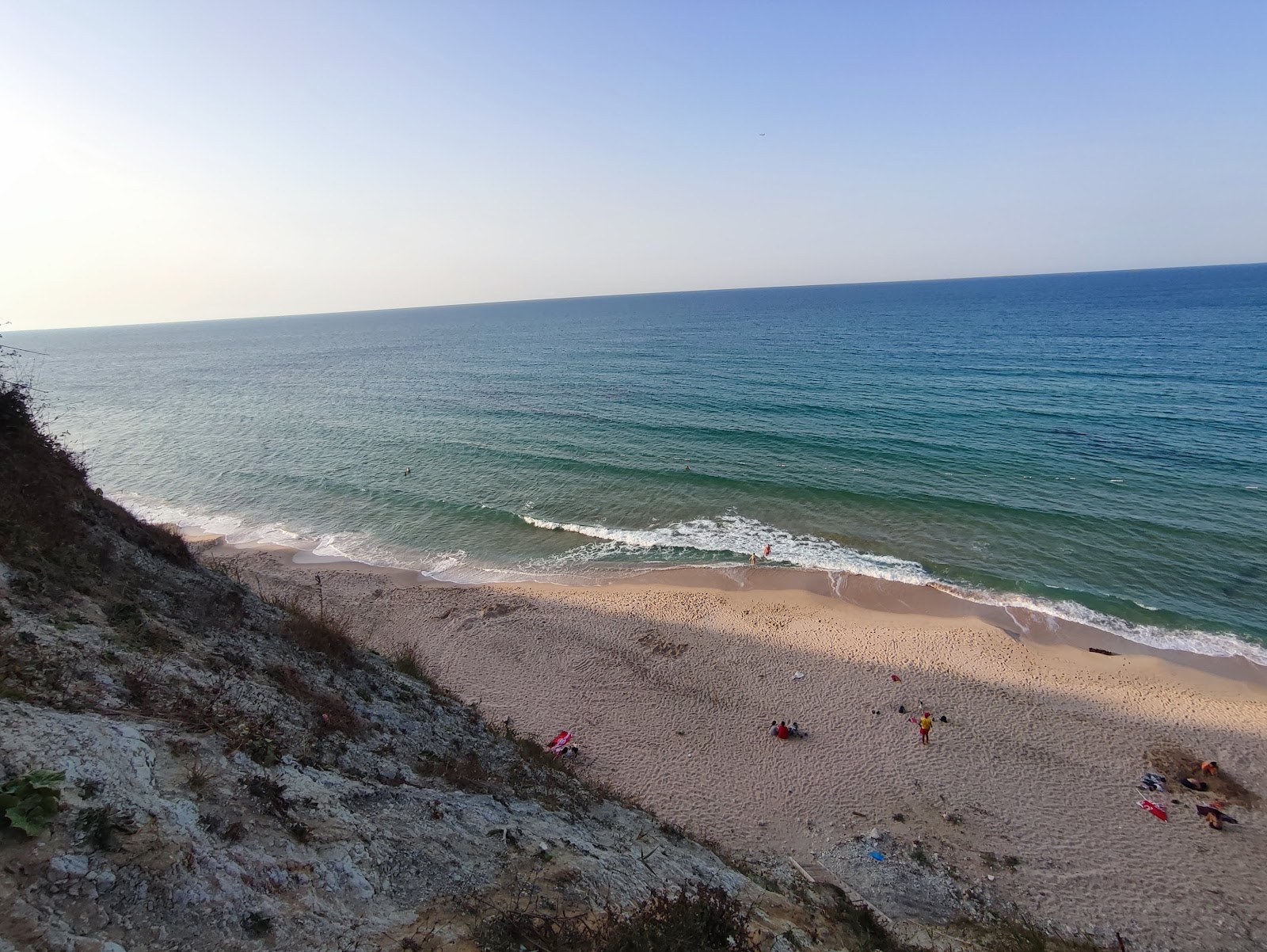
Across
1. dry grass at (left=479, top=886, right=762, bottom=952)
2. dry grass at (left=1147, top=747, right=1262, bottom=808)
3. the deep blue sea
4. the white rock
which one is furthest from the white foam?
the white rock

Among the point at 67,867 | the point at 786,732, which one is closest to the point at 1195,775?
the point at 786,732

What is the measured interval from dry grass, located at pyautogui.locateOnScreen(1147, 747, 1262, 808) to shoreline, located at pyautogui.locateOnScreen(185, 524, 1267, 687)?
5.26 m

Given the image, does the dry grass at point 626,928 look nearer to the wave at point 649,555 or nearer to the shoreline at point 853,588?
the shoreline at point 853,588

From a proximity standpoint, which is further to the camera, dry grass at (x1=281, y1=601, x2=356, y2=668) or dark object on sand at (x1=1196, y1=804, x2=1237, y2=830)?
dark object on sand at (x1=1196, y1=804, x2=1237, y2=830)

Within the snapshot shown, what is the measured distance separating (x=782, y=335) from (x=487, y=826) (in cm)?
10167

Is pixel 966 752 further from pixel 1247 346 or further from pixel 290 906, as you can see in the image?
pixel 1247 346

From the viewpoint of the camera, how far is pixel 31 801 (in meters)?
4.96

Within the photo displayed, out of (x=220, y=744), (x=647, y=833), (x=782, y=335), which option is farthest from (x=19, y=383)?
(x=782, y=335)

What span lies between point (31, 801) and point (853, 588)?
27133 mm

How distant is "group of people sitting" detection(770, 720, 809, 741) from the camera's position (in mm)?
18344

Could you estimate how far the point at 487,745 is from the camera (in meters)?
12.1

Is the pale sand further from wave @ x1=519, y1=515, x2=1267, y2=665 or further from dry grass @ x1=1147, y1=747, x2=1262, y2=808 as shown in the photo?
wave @ x1=519, y1=515, x2=1267, y2=665

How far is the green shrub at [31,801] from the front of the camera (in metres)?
4.76

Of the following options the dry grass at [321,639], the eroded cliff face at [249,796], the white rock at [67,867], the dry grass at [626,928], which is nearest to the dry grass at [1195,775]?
the eroded cliff face at [249,796]
